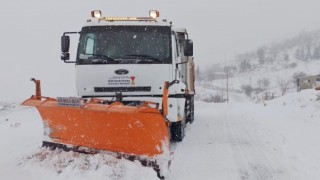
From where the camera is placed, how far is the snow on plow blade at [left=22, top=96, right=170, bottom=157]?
6.49 meters

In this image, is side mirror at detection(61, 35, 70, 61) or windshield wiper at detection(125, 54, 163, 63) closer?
windshield wiper at detection(125, 54, 163, 63)

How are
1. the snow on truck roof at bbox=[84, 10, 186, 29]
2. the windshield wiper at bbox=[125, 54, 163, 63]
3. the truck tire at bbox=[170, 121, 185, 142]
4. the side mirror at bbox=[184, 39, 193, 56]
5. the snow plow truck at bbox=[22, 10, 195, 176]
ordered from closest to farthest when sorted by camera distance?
1. the snow plow truck at bbox=[22, 10, 195, 176]
2. the windshield wiper at bbox=[125, 54, 163, 63]
3. the snow on truck roof at bbox=[84, 10, 186, 29]
4. the side mirror at bbox=[184, 39, 193, 56]
5. the truck tire at bbox=[170, 121, 185, 142]

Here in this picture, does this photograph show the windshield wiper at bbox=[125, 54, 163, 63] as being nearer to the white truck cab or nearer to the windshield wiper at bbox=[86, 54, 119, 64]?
the white truck cab

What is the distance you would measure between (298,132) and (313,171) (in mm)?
5094

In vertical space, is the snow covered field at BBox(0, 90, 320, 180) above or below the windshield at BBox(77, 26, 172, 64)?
below

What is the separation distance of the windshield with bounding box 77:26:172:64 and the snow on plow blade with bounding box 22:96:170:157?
1.69 meters

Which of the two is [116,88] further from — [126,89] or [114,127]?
[114,127]

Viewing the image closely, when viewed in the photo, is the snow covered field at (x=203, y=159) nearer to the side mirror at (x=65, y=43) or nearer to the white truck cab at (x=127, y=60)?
the white truck cab at (x=127, y=60)

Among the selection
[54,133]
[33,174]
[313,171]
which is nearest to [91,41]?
[54,133]

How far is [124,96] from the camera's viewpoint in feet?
28.2

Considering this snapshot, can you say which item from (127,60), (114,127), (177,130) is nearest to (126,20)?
(127,60)

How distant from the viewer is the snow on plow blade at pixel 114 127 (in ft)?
21.3

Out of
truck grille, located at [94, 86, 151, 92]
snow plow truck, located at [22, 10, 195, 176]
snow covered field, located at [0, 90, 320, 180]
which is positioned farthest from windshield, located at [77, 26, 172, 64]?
snow covered field, located at [0, 90, 320, 180]

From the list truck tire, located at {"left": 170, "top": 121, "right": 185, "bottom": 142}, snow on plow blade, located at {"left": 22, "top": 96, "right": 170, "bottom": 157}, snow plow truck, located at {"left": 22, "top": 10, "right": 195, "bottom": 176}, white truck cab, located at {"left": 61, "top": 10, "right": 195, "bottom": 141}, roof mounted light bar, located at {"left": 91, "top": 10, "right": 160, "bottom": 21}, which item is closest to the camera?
snow on plow blade, located at {"left": 22, "top": 96, "right": 170, "bottom": 157}
